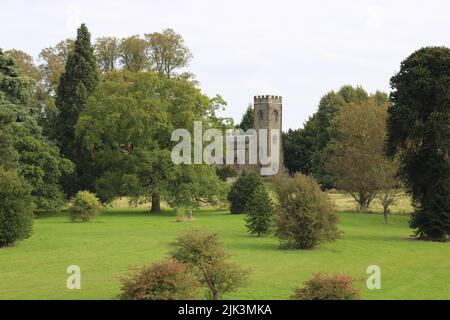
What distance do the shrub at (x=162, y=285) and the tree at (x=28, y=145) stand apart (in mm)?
29468

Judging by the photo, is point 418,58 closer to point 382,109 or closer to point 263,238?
point 263,238

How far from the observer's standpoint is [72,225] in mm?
39688

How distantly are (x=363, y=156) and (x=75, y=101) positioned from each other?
21.5 meters

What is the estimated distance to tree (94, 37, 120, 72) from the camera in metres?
67.4

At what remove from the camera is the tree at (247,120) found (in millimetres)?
109250

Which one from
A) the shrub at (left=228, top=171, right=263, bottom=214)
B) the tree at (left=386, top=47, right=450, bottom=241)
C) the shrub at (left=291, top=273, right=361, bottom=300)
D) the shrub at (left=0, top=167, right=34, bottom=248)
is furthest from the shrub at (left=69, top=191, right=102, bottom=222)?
the shrub at (left=291, top=273, right=361, bottom=300)

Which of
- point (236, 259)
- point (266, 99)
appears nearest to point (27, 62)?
point (266, 99)

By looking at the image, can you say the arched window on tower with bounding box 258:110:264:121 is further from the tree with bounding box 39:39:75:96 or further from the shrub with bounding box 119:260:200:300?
the shrub with bounding box 119:260:200:300

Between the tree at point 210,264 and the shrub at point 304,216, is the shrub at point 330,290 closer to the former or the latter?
the tree at point 210,264

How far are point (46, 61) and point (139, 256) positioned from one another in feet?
153

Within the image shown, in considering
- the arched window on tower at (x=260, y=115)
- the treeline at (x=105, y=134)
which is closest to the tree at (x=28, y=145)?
the treeline at (x=105, y=134)

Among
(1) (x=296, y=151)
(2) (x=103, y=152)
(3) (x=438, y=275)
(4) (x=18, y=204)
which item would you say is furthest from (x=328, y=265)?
(1) (x=296, y=151)

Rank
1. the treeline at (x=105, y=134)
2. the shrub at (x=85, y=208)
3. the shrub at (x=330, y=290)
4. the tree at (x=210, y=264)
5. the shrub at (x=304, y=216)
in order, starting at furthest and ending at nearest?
the treeline at (x=105, y=134) → the shrub at (x=85, y=208) → the shrub at (x=304, y=216) → the tree at (x=210, y=264) → the shrub at (x=330, y=290)

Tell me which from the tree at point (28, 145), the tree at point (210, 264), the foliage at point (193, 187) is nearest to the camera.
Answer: the tree at point (210, 264)
